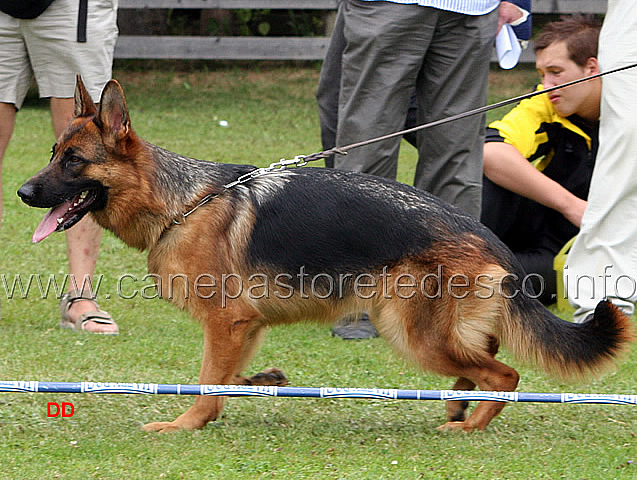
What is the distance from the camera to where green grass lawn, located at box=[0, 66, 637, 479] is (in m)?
3.14

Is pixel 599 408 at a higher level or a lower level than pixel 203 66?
higher

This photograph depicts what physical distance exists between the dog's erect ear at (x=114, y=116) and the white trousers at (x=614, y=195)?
2.47 m

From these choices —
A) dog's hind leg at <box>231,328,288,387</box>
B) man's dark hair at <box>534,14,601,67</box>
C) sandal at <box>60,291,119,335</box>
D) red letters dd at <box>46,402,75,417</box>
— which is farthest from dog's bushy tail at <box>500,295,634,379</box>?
man's dark hair at <box>534,14,601,67</box>

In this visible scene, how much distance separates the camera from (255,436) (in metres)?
3.47

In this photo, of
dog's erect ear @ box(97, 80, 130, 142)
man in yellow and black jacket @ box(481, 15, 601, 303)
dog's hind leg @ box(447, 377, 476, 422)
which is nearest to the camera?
dog's erect ear @ box(97, 80, 130, 142)

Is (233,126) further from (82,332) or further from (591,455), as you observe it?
(591,455)

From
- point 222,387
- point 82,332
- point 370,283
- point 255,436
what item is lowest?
point 82,332

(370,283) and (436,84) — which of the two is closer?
(370,283)

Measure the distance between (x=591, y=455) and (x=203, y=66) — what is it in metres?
10.3

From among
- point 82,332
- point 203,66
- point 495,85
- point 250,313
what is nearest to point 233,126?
point 203,66

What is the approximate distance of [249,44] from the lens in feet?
38.0

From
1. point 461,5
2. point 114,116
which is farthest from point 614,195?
point 114,116

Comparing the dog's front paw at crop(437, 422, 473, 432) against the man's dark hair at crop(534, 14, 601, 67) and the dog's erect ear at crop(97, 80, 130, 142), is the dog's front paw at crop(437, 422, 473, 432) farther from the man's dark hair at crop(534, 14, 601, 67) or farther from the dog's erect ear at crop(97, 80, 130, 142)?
A: the man's dark hair at crop(534, 14, 601, 67)

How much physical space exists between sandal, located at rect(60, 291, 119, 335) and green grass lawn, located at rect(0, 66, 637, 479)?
81mm
